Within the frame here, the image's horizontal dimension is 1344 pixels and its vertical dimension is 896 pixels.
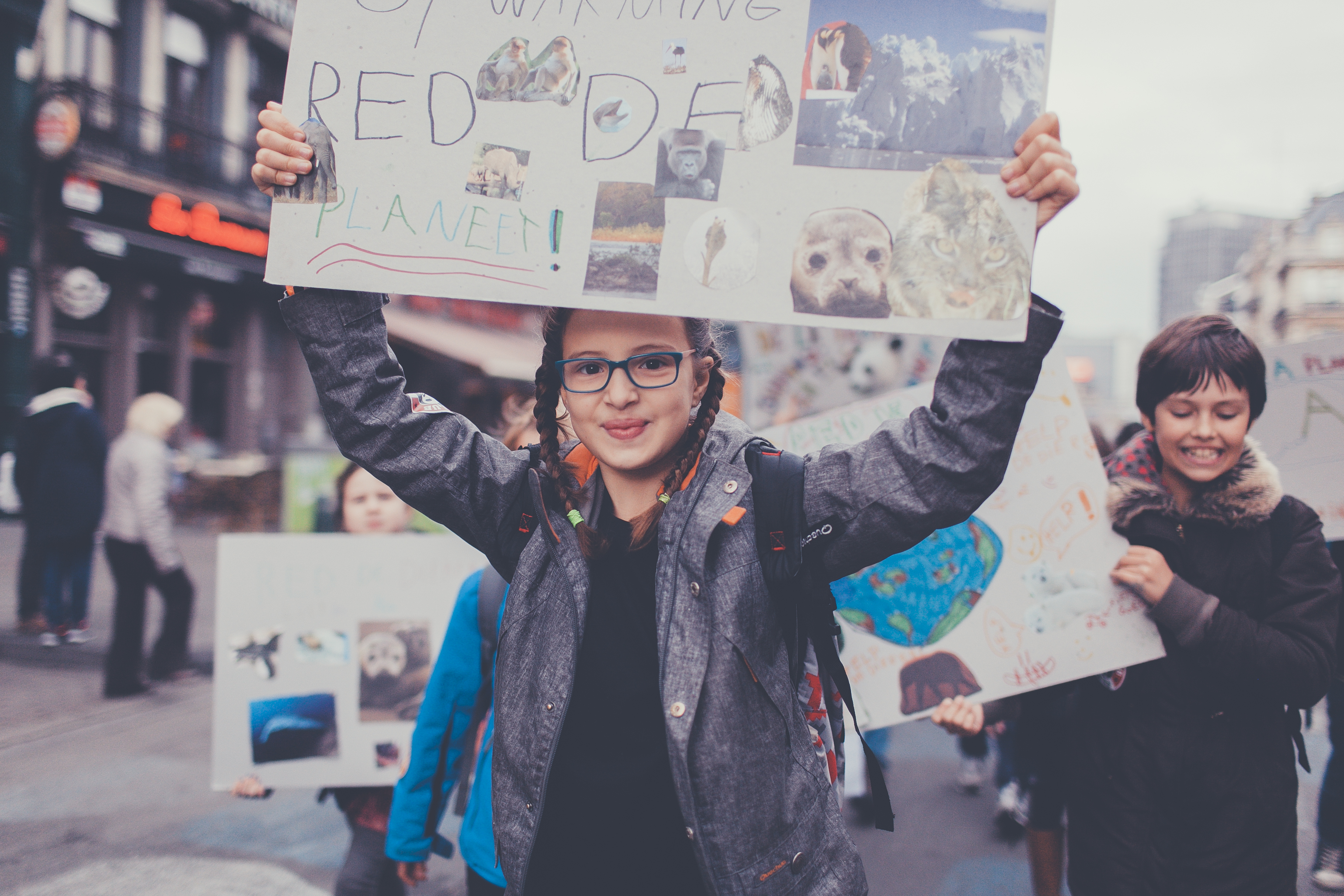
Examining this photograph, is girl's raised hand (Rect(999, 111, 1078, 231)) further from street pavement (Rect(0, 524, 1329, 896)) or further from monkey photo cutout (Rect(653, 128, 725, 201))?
street pavement (Rect(0, 524, 1329, 896))

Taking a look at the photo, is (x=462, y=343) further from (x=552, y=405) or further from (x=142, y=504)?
(x=552, y=405)

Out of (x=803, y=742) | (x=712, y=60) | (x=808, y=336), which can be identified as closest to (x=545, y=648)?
(x=803, y=742)

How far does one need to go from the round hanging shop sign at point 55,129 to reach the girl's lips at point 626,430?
548 inches

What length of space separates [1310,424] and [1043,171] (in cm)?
196

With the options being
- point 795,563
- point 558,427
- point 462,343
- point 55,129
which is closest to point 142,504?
point 558,427

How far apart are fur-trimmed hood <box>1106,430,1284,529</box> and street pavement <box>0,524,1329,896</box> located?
75.1 inches

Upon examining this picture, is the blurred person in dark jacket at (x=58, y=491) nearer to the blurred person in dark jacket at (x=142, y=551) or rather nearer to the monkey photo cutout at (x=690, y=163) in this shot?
the blurred person in dark jacket at (x=142, y=551)

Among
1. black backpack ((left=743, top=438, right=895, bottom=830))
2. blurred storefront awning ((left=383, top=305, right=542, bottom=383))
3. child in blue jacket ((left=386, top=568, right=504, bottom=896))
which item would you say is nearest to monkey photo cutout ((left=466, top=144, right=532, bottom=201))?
black backpack ((left=743, top=438, right=895, bottom=830))

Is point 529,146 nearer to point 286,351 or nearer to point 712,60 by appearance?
point 712,60

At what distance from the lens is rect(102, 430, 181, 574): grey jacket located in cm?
545

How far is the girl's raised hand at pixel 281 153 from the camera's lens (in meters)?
1.38

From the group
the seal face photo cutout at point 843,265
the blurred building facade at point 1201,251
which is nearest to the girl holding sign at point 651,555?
the seal face photo cutout at point 843,265

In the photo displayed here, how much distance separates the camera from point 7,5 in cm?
1130

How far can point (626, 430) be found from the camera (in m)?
1.41
